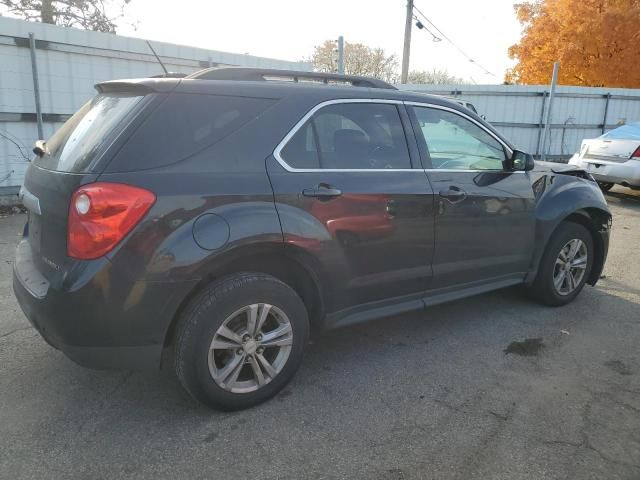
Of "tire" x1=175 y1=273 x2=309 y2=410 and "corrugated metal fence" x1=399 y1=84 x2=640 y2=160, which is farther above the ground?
"corrugated metal fence" x1=399 y1=84 x2=640 y2=160

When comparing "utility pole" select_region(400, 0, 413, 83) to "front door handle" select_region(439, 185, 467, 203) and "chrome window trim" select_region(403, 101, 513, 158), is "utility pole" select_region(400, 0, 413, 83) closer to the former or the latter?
"chrome window trim" select_region(403, 101, 513, 158)

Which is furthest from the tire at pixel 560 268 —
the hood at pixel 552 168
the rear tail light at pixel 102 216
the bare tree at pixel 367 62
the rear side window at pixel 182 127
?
the bare tree at pixel 367 62

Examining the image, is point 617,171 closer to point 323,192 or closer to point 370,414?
point 323,192

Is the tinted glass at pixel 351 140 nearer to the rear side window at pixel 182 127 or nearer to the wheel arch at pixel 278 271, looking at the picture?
the rear side window at pixel 182 127

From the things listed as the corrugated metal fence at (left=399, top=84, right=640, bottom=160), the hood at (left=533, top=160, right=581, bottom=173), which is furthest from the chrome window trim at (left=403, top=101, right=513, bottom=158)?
the corrugated metal fence at (left=399, top=84, right=640, bottom=160)

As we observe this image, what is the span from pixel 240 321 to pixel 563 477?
1.73 meters

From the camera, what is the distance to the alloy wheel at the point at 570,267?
443 cm

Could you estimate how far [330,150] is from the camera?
307 centimetres

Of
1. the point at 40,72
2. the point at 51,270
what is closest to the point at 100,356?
the point at 51,270

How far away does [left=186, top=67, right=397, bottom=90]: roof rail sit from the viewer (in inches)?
116

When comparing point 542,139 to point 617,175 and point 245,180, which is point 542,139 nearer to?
point 617,175

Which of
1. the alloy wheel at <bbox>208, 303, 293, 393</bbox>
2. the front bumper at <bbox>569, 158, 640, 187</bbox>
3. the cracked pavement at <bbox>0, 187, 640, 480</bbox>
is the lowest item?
the cracked pavement at <bbox>0, 187, 640, 480</bbox>

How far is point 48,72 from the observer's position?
7.85 metres

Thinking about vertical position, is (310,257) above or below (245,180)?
below
